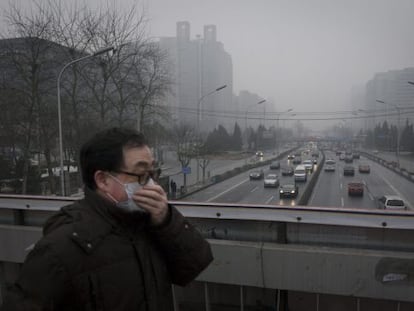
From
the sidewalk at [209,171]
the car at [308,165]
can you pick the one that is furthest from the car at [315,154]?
the sidewalk at [209,171]

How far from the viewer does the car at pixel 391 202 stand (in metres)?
5.73

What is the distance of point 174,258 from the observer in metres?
1.53

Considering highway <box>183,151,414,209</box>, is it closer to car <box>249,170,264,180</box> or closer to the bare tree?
car <box>249,170,264,180</box>

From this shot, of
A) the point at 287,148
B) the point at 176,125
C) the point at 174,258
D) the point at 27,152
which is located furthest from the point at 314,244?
the point at 27,152

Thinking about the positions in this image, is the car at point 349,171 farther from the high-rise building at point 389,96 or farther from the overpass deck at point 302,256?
the overpass deck at point 302,256

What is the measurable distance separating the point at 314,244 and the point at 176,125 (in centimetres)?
1398

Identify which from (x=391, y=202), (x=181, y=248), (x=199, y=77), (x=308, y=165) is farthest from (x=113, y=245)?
(x=199, y=77)

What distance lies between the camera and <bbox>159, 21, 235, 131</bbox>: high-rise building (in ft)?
49.3

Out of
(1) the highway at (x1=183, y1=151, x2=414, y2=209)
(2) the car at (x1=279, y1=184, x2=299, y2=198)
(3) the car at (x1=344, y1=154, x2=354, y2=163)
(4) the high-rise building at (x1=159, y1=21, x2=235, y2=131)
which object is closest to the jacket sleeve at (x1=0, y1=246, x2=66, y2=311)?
(1) the highway at (x1=183, y1=151, x2=414, y2=209)

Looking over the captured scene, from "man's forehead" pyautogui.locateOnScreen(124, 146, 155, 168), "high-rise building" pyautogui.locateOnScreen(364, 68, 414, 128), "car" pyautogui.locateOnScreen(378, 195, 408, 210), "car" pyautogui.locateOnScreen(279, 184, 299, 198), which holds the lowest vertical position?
"car" pyautogui.locateOnScreen(378, 195, 408, 210)

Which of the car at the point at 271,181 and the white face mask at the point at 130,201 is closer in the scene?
the white face mask at the point at 130,201

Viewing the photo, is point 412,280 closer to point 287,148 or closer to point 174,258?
point 174,258

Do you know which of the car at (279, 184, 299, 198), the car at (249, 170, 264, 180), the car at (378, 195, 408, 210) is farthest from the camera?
the car at (249, 170, 264, 180)

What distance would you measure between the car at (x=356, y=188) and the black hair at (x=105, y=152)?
255 inches
